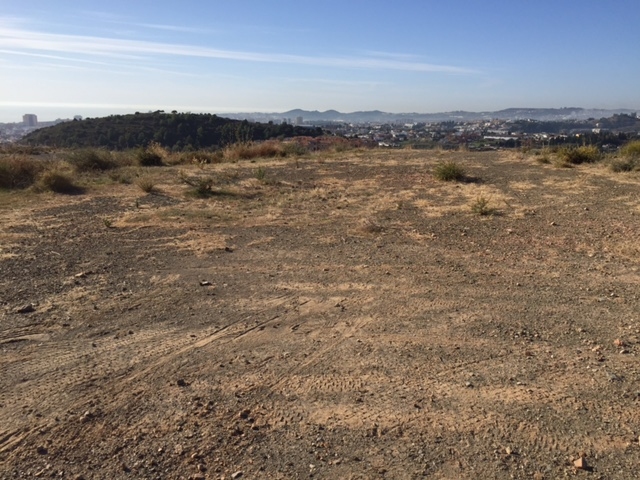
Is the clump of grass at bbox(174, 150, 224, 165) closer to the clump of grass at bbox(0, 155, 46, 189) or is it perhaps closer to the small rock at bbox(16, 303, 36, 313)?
the clump of grass at bbox(0, 155, 46, 189)

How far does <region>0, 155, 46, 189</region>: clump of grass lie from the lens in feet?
43.6

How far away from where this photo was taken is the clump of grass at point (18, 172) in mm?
13297

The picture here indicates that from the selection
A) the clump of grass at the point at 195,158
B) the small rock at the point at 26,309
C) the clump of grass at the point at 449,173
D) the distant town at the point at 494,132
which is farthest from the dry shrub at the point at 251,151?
the small rock at the point at 26,309

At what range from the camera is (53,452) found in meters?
3.23

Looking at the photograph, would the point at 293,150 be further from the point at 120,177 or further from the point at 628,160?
the point at 628,160

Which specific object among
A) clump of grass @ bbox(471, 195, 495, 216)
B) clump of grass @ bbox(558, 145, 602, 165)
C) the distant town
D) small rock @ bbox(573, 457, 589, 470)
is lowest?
small rock @ bbox(573, 457, 589, 470)

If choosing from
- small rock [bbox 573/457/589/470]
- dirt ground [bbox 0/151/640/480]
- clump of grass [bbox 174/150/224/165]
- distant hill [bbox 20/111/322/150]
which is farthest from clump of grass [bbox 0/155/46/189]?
small rock [bbox 573/457/589/470]

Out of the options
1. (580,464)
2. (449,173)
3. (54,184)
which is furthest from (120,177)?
(580,464)

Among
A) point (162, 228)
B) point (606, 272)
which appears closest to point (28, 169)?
point (162, 228)

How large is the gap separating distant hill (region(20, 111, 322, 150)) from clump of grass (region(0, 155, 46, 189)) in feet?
41.5

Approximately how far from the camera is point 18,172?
13.8 meters

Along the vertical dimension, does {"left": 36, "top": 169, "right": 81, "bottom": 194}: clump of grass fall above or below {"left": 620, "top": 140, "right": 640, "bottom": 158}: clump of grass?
below

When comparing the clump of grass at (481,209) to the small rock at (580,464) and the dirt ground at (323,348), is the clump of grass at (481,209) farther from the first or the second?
the small rock at (580,464)

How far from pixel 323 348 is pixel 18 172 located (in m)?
12.6
